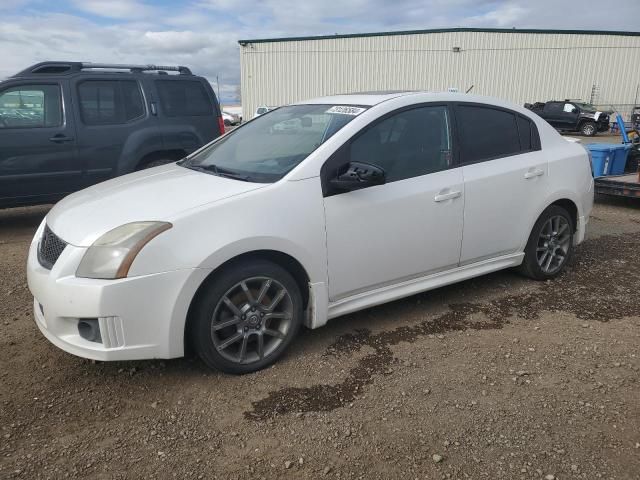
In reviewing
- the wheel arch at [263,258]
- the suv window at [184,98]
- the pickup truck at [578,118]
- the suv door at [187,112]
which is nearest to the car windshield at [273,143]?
the wheel arch at [263,258]

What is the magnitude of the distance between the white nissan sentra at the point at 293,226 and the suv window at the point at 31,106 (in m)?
3.16

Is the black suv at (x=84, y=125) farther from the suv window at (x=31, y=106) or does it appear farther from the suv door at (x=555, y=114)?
the suv door at (x=555, y=114)

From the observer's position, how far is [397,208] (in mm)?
3576

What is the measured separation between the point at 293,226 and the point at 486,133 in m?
1.93

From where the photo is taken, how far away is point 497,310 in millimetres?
4184

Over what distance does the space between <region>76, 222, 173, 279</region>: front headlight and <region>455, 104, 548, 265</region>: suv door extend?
227cm

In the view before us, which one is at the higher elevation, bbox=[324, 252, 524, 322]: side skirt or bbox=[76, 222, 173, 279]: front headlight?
bbox=[76, 222, 173, 279]: front headlight

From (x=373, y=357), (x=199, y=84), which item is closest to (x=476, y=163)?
(x=373, y=357)

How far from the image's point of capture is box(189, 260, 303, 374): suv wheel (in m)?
2.98

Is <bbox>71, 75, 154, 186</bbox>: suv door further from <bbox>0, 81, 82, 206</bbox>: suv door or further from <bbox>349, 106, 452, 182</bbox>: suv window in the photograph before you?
<bbox>349, 106, 452, 182</bbox>: suv window

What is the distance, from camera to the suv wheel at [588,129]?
26.4m

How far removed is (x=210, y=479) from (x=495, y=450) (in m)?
1.31

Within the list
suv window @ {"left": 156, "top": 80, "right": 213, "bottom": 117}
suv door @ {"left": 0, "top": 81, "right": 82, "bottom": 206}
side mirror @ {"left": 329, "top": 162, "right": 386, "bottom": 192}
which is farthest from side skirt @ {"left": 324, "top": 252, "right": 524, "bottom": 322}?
suv window @ {"left": 156, "top": 80, "right": 213, "bottom": 117}

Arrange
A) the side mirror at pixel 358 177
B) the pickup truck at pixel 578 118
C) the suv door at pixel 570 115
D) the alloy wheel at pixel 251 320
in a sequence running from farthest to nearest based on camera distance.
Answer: the suv door at pixel 570 115 < the pickup truck at pixel 578 118 < the side mirror at pixel 358 177 < the alloy wheel at pixel 251 320
